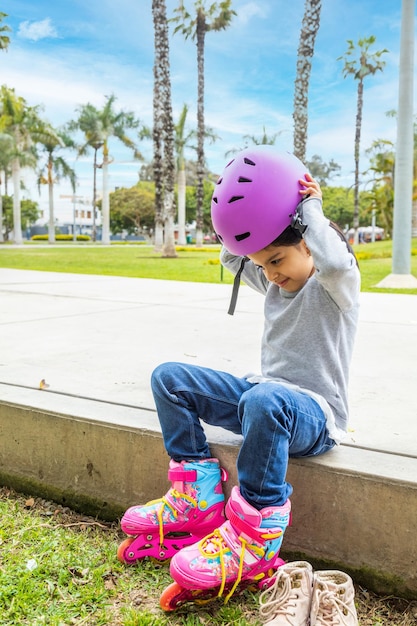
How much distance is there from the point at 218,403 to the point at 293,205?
0.71 metres

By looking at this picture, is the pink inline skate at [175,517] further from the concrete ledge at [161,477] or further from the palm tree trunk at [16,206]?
the palm tree trunk at [16,206]

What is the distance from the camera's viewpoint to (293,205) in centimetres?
206

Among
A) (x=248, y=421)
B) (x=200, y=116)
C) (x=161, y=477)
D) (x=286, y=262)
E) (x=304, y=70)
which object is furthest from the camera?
(x=200, y=116)

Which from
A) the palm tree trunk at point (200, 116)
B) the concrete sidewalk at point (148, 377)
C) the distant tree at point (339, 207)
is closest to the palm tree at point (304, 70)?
the palm tree trunk at point (200, 116)

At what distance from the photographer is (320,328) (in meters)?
2.09

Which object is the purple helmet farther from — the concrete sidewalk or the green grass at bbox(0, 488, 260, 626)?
the green grass at bbox(0, 488, 260, 626)

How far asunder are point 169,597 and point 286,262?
3.55 feet

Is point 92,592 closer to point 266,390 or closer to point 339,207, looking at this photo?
point 266,390

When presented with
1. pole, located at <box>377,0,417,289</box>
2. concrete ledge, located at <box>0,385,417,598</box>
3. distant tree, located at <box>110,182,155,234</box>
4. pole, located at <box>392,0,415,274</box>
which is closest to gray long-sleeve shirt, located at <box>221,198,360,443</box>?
concrete ledge, located at <box>0,385,417,598</box>

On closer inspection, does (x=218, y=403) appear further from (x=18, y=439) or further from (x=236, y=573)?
(x=18, y=439)

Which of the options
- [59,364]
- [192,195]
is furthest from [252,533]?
[192,195]

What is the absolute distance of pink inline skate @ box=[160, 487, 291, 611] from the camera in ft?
5.87

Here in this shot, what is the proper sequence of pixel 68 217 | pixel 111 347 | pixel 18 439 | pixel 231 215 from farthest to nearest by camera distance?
pixel 68 217
pixel 111 347
pixel 18 439
pixel 231 215

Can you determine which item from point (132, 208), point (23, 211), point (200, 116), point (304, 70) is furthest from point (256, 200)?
point (23, 211)
